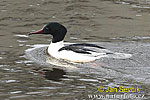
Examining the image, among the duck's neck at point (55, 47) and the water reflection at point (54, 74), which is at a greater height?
the duck's neck at point (55, 47)

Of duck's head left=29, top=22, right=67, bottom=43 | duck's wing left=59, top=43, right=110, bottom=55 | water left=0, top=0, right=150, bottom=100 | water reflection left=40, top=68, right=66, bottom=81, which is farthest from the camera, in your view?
duck's head left=29, top=22, right=67, bottom=43

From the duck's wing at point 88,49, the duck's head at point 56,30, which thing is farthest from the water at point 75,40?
the duck's head at point 56,30

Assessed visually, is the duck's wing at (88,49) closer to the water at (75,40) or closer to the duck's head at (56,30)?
the water at (75,40)

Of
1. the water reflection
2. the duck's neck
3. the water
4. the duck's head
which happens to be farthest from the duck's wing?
the water reflection

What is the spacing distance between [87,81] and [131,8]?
8774 millimetres

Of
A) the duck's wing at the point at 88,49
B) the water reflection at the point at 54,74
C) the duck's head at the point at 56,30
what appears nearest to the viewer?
the water reflection at the point at 54,74

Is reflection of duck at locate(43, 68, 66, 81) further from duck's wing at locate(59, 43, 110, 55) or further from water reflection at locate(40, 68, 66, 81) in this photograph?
duck's wing at locate(59, 43, 110, 55)

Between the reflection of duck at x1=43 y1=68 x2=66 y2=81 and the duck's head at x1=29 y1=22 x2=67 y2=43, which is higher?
the duck's head at x1=29 y1=22 x2=67 y2=43

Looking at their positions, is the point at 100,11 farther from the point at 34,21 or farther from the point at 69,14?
the point at 34,21

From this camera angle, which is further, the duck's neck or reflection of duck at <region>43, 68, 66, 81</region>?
the duck's neck

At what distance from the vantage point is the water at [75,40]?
8914mm

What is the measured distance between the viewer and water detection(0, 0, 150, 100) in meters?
8.91

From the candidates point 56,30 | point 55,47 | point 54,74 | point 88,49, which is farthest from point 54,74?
point 56,30

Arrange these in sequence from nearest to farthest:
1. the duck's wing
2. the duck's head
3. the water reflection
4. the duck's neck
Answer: the water reflection < the duck's wing < the duck's neck < the duck's head
